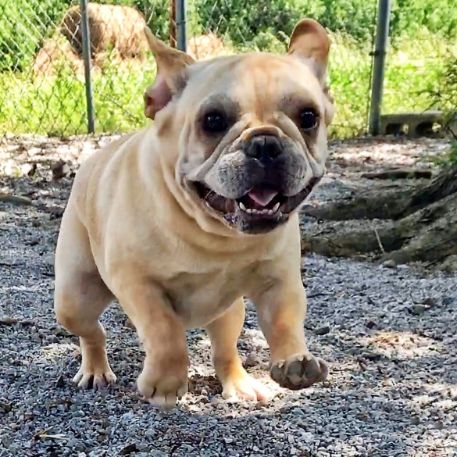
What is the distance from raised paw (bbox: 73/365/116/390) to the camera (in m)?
3.48

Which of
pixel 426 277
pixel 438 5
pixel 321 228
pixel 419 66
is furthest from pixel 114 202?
pixel 438 5

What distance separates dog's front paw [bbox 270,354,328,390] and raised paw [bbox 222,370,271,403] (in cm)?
Result: 68

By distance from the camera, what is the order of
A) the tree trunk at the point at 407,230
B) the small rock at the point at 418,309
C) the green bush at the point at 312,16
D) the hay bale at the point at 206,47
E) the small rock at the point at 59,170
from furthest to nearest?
the green bush at the point at 312,16 → the hay bale at the point at 206,47 → the small rock at the point at 59,170 → the tree trunk at the point at 407,230 → the small rock at the point at 418,309

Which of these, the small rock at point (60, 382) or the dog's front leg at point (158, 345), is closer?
the dog's front leg at point (158, 345)

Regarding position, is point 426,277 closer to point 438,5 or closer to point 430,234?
point 430,234

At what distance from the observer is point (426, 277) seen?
475cm

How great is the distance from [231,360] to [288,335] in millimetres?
675

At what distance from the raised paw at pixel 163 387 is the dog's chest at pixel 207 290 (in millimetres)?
240

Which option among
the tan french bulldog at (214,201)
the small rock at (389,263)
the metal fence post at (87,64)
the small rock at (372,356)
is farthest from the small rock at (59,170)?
the tan french bulldog at (214,201)

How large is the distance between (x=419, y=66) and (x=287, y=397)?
6.74 meters

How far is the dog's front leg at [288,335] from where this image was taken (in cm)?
270

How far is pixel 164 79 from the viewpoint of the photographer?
2.90m

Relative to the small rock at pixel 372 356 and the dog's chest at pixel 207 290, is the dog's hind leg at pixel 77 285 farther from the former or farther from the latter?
the small rock at pixel 372 356

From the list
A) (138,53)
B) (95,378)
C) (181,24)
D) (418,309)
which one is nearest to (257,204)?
(95,378)
